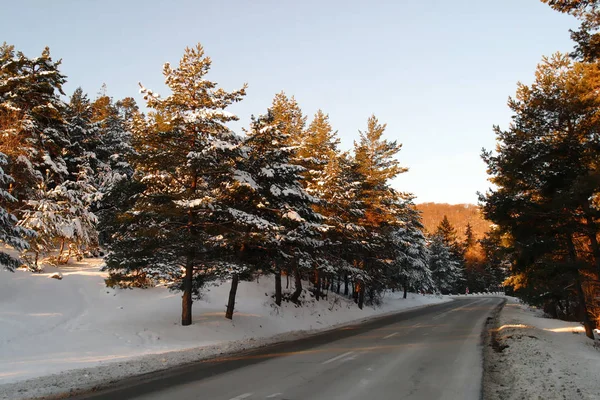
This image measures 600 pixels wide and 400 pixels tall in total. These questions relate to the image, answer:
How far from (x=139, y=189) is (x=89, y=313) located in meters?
6.82

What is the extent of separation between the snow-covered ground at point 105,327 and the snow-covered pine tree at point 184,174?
2.34 meters

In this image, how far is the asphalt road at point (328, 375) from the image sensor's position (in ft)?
26.7

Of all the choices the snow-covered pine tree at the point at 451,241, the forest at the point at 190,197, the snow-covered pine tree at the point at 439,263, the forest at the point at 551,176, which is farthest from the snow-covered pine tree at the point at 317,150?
the snow-covered pine tree at the point at 451,241

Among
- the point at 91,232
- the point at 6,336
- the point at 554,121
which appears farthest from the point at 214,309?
the point at 554,121

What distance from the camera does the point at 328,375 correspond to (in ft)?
32.2

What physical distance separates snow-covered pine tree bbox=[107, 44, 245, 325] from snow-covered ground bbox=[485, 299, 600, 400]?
11.1m

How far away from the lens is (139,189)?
1647 cm

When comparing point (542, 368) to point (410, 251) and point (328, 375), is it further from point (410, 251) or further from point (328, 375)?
point (410, 251)

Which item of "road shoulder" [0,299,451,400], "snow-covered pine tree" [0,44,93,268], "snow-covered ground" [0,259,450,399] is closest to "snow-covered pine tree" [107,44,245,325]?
"snow-covered ground" [0,259,450,399]

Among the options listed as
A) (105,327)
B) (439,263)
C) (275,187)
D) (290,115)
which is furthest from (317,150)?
(439,263)

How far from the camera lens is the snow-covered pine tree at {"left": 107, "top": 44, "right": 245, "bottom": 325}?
50.3 feet

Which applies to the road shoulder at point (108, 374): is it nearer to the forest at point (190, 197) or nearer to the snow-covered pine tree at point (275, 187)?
the forest at point (190, 197)

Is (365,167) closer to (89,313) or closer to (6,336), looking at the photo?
(89,313)

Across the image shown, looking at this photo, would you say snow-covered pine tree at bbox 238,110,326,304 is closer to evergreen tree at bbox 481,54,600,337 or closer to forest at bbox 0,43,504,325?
forest at bbox 0,43,504,325
